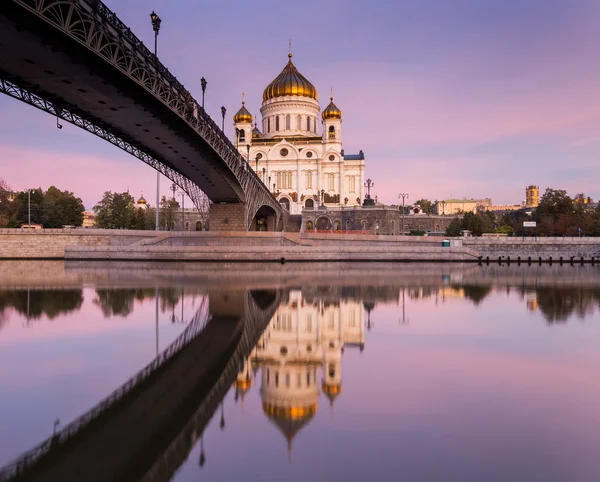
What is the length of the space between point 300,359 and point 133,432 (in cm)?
415

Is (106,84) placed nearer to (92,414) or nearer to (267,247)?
(92,414)

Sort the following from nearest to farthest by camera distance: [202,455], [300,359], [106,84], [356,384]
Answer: [202,455]
[356,384]
[300,359]
[106,84]

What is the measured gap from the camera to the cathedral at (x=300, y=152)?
249ft

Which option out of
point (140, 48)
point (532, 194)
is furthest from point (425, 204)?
point (140, 48)

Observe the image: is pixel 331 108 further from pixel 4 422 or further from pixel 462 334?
pixel 4 422

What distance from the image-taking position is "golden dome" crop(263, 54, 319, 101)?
77.0 metres

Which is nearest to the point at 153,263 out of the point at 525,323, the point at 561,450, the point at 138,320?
the point at 138,320

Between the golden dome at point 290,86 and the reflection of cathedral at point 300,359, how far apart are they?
65819 mm

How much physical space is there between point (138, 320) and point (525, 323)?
10.9 metres

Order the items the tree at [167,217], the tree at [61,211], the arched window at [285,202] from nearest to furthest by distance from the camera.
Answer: the tree at [61,211] → the tree at [167,217] → the arched window at [285,202]

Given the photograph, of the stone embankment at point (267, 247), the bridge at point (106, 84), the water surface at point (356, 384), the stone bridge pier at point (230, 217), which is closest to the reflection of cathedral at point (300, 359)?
the water surface at point (356, 384)

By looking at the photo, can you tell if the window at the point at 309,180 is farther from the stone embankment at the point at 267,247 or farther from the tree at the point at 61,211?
the stone embankment at the point at 267,247

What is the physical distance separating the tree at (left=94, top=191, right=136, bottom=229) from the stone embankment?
15.6 meters

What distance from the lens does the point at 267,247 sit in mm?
38812
